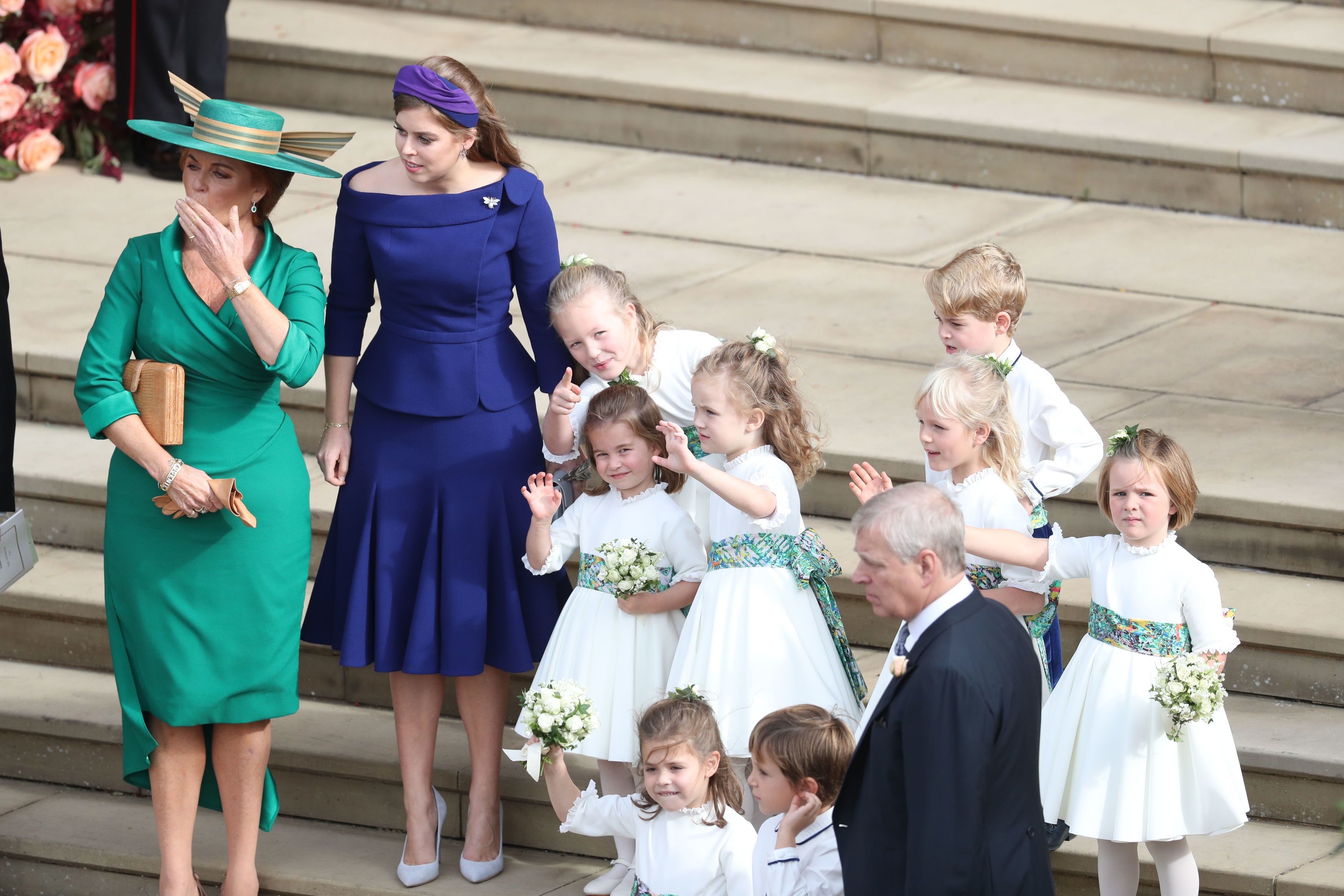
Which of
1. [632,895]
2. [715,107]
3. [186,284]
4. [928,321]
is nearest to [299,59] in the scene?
[715,107]

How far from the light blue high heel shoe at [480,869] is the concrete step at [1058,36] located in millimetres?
5315

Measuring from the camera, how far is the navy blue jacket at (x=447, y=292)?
4.62 metres

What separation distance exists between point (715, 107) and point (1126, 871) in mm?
5151

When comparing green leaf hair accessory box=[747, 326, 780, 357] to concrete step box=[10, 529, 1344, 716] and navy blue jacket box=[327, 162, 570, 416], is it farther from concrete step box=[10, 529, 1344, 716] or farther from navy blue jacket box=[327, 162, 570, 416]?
concrete step box=[10, 529, 1344, 716]

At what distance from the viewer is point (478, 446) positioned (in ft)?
15.6

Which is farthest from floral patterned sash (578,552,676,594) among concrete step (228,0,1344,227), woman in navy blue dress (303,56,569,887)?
concrete step (228,0,1344,227)

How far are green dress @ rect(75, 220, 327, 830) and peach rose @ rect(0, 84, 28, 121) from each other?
4.33 metres

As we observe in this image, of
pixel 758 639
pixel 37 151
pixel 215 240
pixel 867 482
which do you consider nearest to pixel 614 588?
pixel 758 639

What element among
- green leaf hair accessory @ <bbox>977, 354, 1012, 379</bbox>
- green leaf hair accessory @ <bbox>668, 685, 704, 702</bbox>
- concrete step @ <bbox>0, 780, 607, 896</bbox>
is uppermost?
green leaf hair accessory @ <bbox>977, 354, 1012, 379</bbox>

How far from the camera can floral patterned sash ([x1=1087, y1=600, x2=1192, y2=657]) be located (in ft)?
13.9

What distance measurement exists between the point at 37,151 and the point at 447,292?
4719 millimetres

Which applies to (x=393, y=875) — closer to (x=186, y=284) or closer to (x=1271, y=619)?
(x=186, y=284)

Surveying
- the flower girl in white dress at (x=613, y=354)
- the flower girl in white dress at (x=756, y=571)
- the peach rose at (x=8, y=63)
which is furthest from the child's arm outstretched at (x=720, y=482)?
the peach rose at (x=8, y=63)

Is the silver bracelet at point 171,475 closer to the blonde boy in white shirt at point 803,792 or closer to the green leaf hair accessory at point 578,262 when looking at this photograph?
the green leaf hair accessory at point 578,262
